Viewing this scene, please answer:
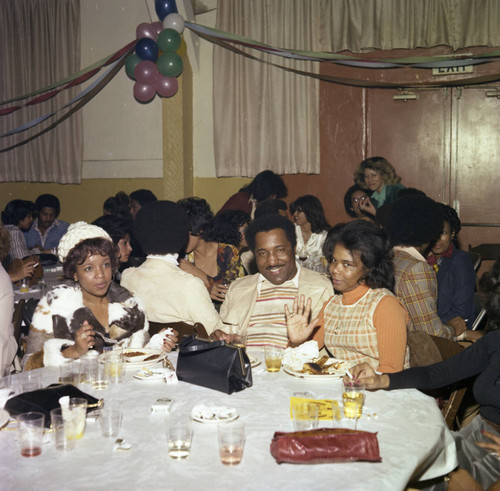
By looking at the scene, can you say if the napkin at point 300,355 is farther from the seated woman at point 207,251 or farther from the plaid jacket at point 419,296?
the seated woman at point 207,251

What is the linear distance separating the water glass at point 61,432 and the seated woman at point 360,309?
3.63ft

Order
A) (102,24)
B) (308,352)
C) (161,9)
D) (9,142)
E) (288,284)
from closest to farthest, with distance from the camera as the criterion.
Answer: (308,352) < (288,284) < (161,9) < (102,24) < (9,142)

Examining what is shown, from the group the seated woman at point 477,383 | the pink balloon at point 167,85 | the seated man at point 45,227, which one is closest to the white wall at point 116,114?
the pink balloon at point 167,85

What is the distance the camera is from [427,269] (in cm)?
327

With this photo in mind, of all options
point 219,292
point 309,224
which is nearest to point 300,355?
point 219,292

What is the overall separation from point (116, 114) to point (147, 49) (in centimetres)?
115

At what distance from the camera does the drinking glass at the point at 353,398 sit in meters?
1.89

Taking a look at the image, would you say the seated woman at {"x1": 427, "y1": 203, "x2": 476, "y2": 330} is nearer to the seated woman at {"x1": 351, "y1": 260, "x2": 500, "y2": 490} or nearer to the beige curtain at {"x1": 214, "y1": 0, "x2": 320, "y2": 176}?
the seated woman at {"x1": 351, "y1": 260, "x2": 500, "y2": 490}

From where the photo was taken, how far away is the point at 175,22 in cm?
718

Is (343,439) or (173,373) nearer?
(343,439)

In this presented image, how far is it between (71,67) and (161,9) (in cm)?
170

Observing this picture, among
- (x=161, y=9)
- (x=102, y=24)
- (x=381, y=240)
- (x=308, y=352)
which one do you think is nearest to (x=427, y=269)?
(x=381, y=240)

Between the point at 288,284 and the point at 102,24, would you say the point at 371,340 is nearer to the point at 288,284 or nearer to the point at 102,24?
the point at 288,284

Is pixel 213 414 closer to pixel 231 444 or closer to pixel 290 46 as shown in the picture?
pixel 231 444
